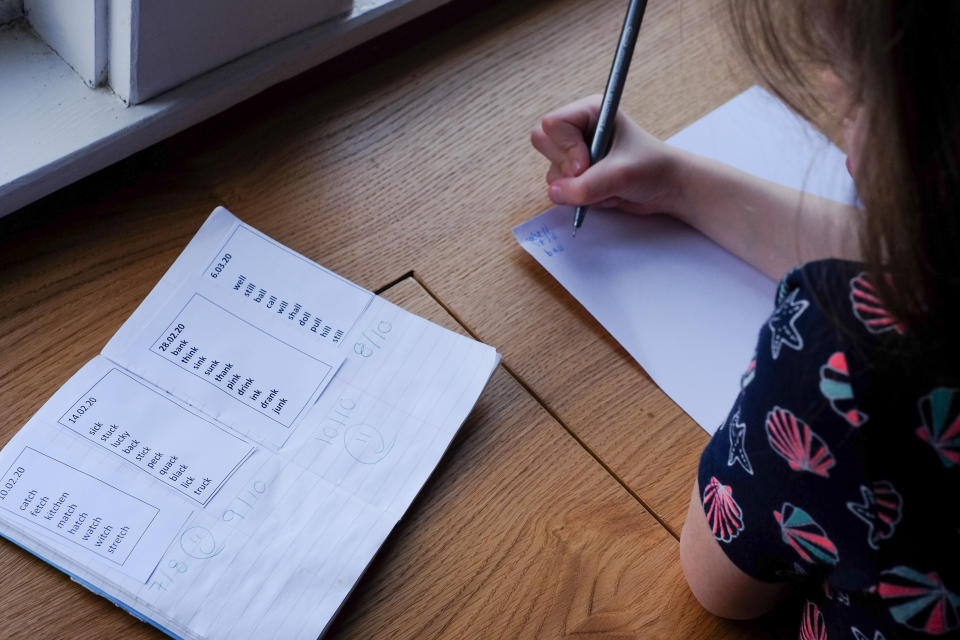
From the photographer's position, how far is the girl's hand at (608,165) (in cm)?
73

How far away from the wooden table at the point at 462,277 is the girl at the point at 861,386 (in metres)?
0.07

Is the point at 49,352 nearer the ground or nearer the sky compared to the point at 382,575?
nearer the sky

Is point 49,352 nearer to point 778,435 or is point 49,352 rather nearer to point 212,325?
point 212,325

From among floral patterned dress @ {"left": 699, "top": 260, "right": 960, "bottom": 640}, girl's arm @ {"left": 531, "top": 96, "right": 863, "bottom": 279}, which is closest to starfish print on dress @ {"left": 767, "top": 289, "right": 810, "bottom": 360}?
floral patterned dress @ {"left": 699, "top": 260, "right": 960, "bottom": 640}

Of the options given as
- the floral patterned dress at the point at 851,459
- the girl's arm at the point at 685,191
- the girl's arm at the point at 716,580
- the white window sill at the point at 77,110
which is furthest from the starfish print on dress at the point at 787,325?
the white window sill at the point at 77,110

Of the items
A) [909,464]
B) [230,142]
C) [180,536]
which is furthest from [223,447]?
[909,464]

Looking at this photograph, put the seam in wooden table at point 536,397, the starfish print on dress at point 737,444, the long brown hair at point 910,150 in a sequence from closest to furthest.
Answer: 1. the long brown hair at point 910,150
2. the starfish print on dress at point 737,444
3. the seam in wooden table at point 536,397

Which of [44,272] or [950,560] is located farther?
[44,272]

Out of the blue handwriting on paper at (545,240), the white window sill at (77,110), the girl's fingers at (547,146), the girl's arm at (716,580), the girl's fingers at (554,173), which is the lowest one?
the girl's arm at (716,580)

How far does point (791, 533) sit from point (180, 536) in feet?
1.23

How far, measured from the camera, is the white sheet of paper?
68 cm

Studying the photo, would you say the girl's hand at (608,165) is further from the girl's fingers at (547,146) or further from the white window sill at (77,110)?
the white window sill at (77,110)

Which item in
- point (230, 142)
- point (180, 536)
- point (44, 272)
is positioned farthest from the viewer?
point (230, 142)

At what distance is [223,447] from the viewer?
1.97 feet
